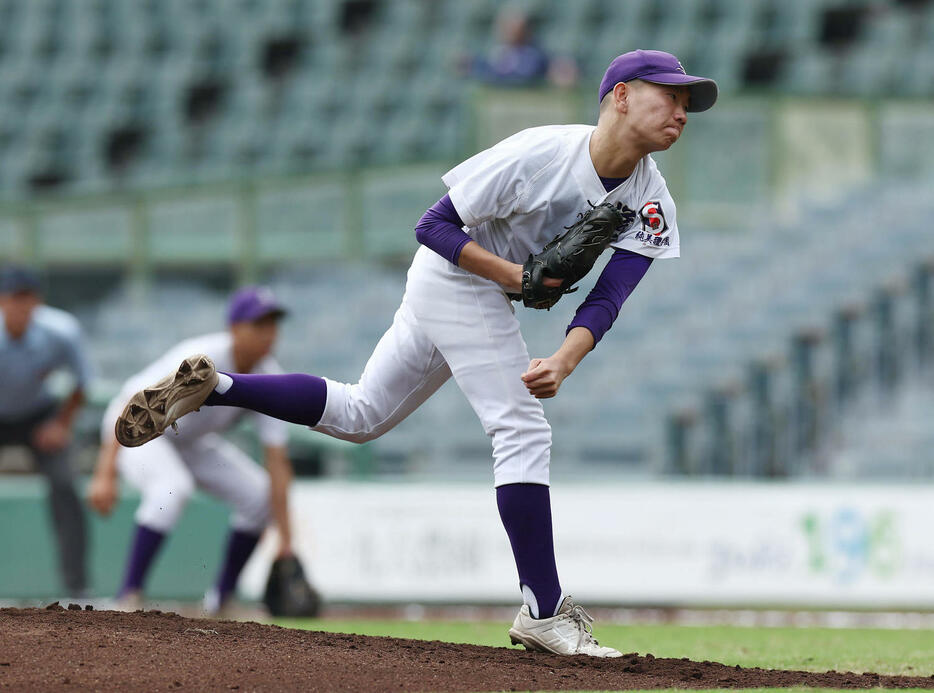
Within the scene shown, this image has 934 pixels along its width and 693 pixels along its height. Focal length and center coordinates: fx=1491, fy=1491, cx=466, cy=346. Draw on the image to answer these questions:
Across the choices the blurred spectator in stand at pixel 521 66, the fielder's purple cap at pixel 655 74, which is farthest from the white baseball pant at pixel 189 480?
the blurred spectator in stand at pixel 521 66

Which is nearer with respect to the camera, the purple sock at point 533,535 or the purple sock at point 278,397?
the purple sock at point 533,535

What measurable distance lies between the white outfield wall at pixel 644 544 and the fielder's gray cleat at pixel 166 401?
5321 mm

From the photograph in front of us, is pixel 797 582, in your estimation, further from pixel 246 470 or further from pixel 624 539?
pixel 246 470

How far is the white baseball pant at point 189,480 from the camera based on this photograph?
7.75 meters

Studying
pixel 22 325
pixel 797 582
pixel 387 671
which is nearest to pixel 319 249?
pixel 22 325

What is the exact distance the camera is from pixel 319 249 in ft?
43.6

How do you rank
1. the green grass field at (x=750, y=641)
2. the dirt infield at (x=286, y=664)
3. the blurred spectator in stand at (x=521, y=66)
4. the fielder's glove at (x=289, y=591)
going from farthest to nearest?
the blurred spectator in stand at (x=521, y=66)
the fielder's glove at (x=289, y=591)
the green grass field at (x=750, y=641)
the dirt infield at (x=286, y=664)

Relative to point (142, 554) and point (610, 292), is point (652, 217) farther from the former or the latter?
point (142, 554)

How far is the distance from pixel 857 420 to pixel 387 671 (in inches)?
301

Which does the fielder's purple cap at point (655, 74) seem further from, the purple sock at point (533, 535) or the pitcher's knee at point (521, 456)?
the purple sock at point (533, 535)

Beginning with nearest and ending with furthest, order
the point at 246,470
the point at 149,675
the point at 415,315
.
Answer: the point at 149,675 < the point at 415,315 < the point at 246,470

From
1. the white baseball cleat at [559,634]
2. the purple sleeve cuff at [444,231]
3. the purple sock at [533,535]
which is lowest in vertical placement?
the white baseball cleat at [559,634]

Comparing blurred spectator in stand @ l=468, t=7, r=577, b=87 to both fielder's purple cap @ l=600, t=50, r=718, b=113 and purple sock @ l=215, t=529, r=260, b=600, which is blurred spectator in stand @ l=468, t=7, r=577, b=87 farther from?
fielder's purple cap @ l=600, t=50, r=718, b=113

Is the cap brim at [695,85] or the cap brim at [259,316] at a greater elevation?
the cap brim at [695,85]
